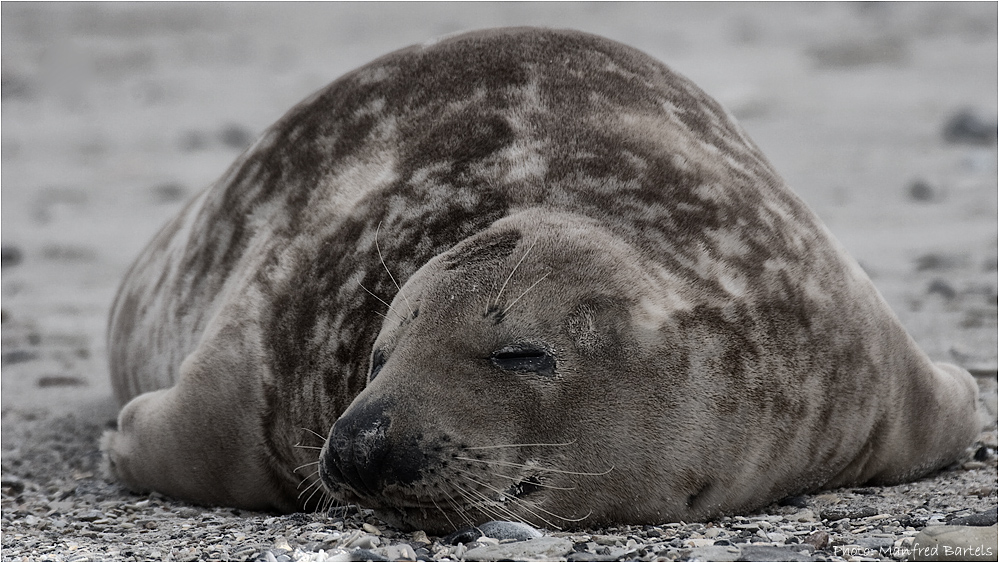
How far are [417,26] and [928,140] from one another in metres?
6.78

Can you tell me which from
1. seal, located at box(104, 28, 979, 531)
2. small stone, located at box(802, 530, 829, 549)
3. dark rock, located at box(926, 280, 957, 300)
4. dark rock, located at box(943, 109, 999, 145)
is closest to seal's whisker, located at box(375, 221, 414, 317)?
seal, located at box(104, 28, 979, 531)

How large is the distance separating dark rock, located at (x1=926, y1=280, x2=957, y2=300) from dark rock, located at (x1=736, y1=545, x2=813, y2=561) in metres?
3.34

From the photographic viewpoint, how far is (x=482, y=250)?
9.54 ft

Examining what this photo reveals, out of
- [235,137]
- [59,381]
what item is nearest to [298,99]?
[235,137]

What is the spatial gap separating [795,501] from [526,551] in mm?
824

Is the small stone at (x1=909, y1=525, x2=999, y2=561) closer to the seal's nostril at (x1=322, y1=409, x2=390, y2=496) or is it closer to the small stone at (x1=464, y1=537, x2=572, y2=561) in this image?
the small stone at (x1=464, y1=537, x2=572, y2=561)

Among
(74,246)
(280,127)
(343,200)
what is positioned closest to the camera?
(343,200)

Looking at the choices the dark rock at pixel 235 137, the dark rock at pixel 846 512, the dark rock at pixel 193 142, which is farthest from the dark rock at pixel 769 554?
the dark rock at pixel 193 142

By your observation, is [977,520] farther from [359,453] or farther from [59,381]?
[59,381]

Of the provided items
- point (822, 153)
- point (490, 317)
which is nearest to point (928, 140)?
point (822, 153)

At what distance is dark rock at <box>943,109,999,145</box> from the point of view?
8.85 meters

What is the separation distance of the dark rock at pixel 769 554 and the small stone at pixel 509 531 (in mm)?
427

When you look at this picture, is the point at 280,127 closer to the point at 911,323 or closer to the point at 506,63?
the point at 506,63

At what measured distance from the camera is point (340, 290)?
338cm
